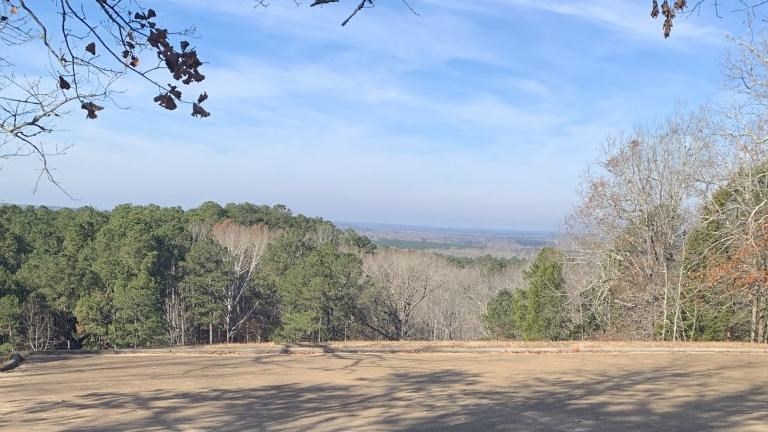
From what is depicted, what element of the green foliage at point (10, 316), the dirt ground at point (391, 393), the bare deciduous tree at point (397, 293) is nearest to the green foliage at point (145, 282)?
the green foliage at point (10, 316)

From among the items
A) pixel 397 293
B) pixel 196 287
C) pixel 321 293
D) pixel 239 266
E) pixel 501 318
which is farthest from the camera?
pixel 239 266

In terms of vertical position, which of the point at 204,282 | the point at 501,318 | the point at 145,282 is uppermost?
the point at 145,282

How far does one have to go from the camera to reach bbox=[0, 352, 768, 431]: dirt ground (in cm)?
611

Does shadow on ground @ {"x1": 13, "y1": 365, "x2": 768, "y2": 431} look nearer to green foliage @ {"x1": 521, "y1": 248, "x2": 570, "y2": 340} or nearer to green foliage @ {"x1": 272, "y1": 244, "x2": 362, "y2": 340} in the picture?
green foliage @ {"x1": 521, "y1": 248, "x2": 570, "y2": 340}

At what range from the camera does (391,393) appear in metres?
7.95

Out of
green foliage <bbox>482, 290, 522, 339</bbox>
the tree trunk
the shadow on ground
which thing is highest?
the shadow on ground

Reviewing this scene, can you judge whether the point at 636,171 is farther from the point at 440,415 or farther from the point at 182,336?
the point at 182,336

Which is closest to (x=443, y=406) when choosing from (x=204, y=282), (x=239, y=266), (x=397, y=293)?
(x=397, y=293)

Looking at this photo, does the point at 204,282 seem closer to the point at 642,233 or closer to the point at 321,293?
the point at 321,293

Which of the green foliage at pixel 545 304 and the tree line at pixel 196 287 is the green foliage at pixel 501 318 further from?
the tree line at pixel 196 287

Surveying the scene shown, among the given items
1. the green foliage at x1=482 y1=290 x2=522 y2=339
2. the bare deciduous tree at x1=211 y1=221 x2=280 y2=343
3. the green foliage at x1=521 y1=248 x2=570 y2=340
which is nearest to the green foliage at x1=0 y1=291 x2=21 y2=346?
the bare deciduous tree at x1=211 y1=221 x2=280 y2=343

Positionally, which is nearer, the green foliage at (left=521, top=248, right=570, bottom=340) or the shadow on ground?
the shadow on ground

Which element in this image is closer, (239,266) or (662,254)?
(662,254)

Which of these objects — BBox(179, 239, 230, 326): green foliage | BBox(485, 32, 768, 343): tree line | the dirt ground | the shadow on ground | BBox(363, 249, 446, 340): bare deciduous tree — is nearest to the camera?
the shadow on ground
